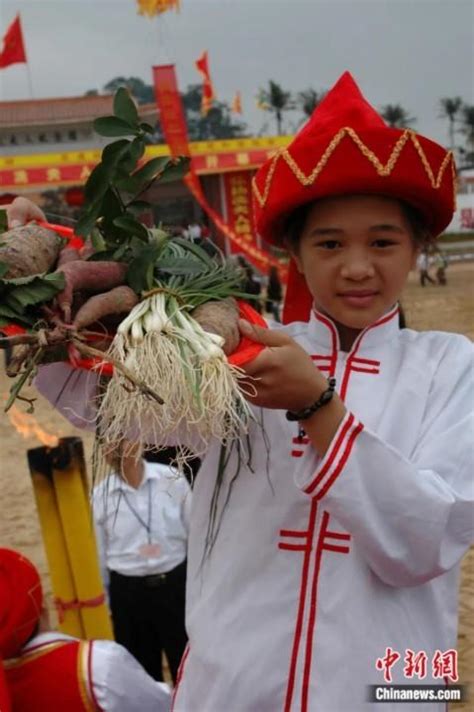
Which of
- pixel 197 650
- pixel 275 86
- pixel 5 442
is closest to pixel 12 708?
pixel 197 650

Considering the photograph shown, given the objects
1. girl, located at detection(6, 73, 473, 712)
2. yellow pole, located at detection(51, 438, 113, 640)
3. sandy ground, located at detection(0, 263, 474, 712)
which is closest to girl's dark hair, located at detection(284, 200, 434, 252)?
girl, located at detection(6, 73, 473, 712)

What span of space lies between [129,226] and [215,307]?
0.70 feet

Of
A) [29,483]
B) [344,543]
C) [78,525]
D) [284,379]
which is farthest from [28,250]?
[29,483]

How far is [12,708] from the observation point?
215 cm

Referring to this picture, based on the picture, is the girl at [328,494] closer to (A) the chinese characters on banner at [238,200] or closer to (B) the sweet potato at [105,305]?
(B) the sweet potato at [105,305]

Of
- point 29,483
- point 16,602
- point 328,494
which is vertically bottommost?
point 29,483

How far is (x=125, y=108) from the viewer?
1.51 metres

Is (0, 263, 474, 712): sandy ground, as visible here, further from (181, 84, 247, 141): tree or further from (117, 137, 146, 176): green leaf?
(181, 84, 247, 141): tree

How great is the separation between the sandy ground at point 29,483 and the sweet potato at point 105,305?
463mm

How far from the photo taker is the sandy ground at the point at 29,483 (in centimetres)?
441

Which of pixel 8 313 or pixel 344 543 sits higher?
pixel 8 313

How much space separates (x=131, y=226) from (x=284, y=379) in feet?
1.31

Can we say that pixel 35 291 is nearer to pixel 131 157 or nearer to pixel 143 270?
pixel 143 270

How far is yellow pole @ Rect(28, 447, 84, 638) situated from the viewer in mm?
3336
